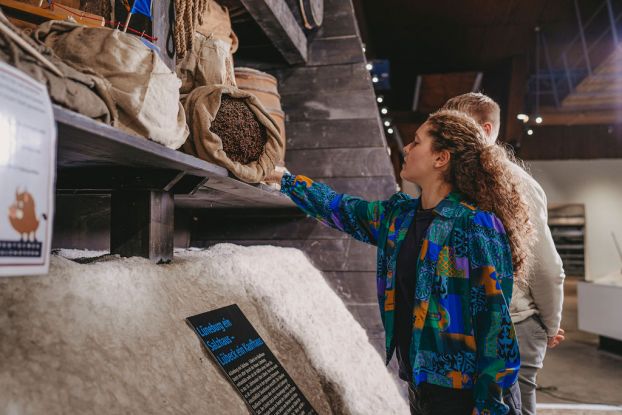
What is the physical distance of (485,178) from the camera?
1.69m

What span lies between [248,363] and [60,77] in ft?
3.30

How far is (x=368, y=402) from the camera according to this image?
199 cm

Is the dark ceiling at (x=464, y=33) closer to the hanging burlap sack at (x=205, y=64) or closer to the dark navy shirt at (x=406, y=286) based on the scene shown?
the hanging burlap sack at (x=205, y=64)

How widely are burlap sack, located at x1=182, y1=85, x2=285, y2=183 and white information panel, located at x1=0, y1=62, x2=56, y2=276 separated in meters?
0.85

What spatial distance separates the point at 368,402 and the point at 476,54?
8.25 metres

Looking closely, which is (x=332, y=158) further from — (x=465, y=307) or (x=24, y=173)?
(x=24, y=173)

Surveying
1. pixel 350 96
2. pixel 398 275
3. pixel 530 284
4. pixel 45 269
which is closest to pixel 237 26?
pixel 350 96

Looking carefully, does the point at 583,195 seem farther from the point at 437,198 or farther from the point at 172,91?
the point at 172,91

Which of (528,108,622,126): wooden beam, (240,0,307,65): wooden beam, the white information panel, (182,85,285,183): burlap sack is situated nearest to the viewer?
the white information panel

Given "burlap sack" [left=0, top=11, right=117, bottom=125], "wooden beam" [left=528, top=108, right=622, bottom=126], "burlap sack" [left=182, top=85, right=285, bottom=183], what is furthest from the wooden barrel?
"wooden beam" [left=528, top=108, right=622, bottom=126]

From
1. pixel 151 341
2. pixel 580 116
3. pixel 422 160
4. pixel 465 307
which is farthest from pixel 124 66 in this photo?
pixel 580 116

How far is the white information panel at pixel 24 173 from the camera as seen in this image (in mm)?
678

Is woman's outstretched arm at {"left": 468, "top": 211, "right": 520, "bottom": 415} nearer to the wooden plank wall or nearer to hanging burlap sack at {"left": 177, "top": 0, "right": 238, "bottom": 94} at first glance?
hanging burlap sack at {"left": 177, "top": 0, "right": 238, "bottom": 94}

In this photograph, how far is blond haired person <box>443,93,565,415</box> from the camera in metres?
1.98
